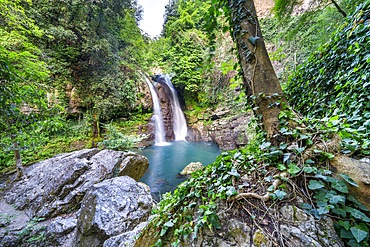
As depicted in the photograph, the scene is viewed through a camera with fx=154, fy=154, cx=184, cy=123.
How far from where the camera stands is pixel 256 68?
146 cm

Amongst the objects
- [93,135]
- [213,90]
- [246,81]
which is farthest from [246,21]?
[213,90]

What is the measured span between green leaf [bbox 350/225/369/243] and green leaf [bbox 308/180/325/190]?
0.21m

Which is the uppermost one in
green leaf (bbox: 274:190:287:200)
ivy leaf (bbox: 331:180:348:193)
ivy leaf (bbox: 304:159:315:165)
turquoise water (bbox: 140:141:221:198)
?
ivy leaf (bbox: 304:159:315:165)

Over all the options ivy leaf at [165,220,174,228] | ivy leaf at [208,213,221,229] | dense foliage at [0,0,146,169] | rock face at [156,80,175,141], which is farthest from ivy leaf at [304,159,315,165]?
rock face at [156,80,175,141]

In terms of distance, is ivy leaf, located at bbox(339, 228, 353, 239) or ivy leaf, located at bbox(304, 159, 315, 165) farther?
ivy leaf, located at bbox(304, 159, 315, 165)

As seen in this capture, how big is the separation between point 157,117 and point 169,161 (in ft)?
15.7

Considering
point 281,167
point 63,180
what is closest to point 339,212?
point 281,167

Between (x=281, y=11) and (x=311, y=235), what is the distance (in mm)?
3582

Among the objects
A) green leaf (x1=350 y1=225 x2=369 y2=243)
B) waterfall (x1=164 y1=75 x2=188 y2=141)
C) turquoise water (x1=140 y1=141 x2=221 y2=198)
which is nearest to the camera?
green leaf (x1=350 y1=225 x2=369 y2=243)

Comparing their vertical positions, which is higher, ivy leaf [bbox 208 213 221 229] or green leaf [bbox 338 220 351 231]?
green leaf [bbox 338 220 351 231]

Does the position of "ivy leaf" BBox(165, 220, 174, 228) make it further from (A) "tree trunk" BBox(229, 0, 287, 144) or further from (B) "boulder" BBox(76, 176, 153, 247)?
(B) "boulder" BBox(76, 176, 153, 247)

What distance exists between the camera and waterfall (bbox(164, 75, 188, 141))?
12.4m

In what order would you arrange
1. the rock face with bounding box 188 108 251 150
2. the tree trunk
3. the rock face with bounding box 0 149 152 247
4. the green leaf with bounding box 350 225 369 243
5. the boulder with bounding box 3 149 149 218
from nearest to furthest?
the green leaf with bounding box 350 225 369 243 → the tree trunk → the rock face with bounding box 0 149 152 247 → the boulder with bounding box 3 149 149 218 → the rock face with bounding box 188 108 251 150

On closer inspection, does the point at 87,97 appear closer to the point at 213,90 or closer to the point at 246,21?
the point at 213,90
